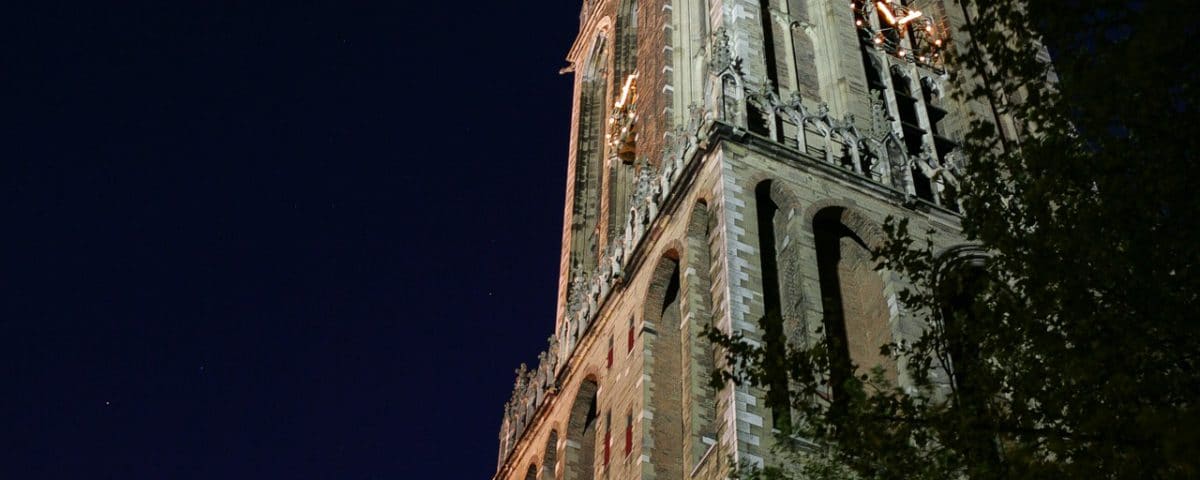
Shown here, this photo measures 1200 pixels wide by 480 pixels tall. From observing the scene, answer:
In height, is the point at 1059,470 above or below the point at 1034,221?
below

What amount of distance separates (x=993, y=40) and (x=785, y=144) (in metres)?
15.3

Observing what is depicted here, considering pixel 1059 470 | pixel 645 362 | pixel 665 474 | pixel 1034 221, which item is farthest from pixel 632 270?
pixel 1059 470

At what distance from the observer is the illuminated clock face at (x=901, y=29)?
124ft

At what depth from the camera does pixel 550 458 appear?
33469 mm

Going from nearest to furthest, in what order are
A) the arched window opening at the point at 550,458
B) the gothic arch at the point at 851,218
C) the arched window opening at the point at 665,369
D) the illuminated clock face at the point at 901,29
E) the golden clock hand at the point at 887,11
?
1. the arched window opening at the point at 665,369
2. the gothic arch at the point at 851,218
3. the arched window opening at the point at 550,458
4. the illuminated clock face at the point at 901,29
5. the golden clock hand at the point at 887,11

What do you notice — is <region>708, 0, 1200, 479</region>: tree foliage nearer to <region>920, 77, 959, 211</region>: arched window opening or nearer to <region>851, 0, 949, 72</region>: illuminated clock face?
<region>920, 77, 959, 211</region>: arched window opening

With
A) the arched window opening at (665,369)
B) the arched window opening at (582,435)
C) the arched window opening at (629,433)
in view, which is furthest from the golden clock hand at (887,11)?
the arched window opening at (629,433)

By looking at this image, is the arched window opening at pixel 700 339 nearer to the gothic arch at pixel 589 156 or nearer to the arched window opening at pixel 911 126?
the arched window opening at pixel 911 126

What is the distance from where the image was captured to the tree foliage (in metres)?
12.8

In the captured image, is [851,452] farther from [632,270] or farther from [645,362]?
[632,270]

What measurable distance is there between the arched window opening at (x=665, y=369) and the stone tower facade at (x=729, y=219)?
0.05 meters

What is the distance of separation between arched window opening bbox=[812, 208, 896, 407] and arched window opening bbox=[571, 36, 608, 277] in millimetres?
10807

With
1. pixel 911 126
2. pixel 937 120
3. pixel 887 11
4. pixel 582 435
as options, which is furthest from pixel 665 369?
pixel 887 11

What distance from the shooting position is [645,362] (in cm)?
2852
